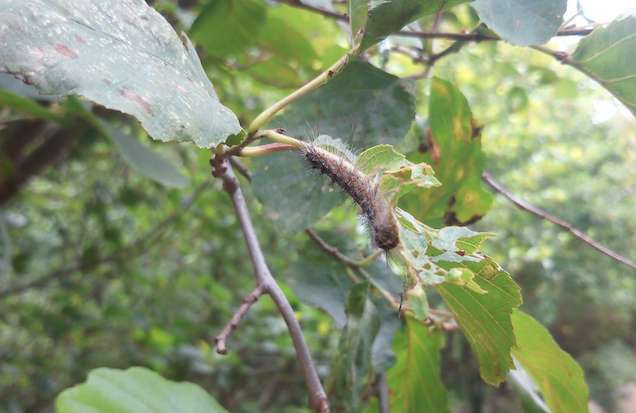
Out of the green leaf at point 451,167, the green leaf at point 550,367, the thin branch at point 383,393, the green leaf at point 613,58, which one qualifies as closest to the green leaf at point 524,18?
the green leaf at point 613,58

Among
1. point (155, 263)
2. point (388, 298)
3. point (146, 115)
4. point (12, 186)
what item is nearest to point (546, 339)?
point (388, 298)

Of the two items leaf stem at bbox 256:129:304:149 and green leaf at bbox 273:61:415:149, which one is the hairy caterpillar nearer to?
leaf stem at bbox 256:129:304:149

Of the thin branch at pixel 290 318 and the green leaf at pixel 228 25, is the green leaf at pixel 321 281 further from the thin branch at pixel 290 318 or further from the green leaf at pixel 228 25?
the green leaf at pixel 228 25

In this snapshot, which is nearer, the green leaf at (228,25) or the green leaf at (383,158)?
the green leaf at (383,158)

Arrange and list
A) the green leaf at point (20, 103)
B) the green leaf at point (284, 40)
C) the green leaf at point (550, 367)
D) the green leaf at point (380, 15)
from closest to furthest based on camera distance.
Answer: the green leaf at point (380, 15)
the green leaf at point (550, 367)
the green leaf at point (20, 103)
the green leaf at point (284, 40)

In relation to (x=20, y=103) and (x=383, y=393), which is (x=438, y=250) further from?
(x=20, y=103)

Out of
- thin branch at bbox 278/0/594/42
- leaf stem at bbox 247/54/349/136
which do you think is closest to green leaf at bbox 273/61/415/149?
thin branch at bbox 278/0/594/42
